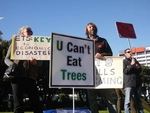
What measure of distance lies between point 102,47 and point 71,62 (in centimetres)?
140

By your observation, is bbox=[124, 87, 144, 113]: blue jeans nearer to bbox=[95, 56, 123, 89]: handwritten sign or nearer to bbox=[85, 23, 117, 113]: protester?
bbox=[85, 23, 117, 113]: protester

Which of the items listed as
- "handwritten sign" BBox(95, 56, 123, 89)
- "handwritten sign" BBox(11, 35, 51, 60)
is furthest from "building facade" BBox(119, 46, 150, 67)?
"handwritten sign" BBox(11, 35, 51, 60)

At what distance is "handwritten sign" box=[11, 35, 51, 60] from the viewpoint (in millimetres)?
4711

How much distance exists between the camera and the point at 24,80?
479 cm

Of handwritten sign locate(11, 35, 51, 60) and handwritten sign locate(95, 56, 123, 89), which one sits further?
handwritten sign locate(95, 56, 123, 89)

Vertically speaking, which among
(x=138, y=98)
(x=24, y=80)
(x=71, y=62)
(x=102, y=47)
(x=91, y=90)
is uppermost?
(x=102, y=47)

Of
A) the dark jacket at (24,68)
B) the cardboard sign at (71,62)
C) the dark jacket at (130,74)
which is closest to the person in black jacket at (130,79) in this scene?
the dark jacket at (130,74)

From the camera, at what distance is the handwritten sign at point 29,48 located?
15.5 ft

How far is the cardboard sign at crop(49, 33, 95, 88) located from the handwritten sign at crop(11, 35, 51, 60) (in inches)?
30.5

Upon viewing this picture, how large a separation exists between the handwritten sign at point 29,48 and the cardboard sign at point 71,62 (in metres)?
0.77

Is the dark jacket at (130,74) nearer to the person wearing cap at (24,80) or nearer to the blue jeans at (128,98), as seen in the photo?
the blue jeans at (128,98)

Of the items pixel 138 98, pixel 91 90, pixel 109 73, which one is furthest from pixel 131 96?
pixel 109 73

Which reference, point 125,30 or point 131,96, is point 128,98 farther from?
point 125,30

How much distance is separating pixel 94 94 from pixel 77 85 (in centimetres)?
127
